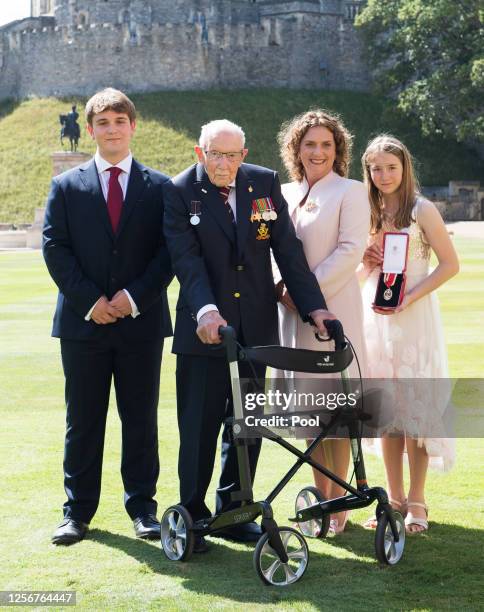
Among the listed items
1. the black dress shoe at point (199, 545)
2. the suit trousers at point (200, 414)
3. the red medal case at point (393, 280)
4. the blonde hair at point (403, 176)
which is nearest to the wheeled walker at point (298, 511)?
the black dress shoe at point (199, 545)

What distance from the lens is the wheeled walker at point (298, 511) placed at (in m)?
4.75

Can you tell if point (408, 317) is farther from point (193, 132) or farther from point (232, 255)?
point (193, 132)

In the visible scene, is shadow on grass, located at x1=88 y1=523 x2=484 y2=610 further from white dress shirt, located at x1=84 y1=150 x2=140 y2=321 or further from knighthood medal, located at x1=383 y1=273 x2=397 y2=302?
white dress shirt, located at x1=84 y1=150 x2=140 y2=321

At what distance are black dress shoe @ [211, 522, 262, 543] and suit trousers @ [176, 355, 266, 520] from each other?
0.15 m

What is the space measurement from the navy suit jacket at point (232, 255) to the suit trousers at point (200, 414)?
0.09 meters

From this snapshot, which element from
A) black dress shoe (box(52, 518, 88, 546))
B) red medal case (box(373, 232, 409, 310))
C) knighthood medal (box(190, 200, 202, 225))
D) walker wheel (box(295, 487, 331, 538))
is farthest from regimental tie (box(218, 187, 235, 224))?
black dress shoe (box(52, 518, 88, 546))

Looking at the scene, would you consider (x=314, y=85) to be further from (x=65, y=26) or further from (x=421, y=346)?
(x=421, y=346)

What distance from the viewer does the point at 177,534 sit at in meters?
5.12

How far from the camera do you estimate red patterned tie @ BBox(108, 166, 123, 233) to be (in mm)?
5660

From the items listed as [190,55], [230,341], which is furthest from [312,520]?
[190,55]

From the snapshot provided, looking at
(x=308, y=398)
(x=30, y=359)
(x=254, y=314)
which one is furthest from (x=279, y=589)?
(x=30, y=359)

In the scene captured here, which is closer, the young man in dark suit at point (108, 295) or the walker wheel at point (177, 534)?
the walker wheel at point (177, 534)

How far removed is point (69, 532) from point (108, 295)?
113cm

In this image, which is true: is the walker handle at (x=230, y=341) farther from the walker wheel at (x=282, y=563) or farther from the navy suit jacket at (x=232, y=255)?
the walker wheel at (x=282, y=563)
